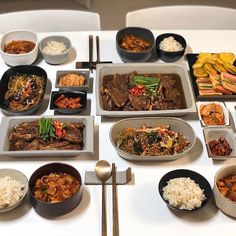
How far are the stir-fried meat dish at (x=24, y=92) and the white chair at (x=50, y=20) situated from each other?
0.54m

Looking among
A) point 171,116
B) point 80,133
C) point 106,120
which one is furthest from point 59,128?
point 171,116

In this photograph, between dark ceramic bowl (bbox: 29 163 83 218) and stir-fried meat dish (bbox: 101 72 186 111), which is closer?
dark ceramic bowl (bbox: 29 163 83 218)

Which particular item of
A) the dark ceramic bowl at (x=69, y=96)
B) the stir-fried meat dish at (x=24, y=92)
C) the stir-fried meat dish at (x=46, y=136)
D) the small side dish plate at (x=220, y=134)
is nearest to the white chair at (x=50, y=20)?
the stir-fried meat dish at (x=24, y=92)

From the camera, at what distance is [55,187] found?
1538mm

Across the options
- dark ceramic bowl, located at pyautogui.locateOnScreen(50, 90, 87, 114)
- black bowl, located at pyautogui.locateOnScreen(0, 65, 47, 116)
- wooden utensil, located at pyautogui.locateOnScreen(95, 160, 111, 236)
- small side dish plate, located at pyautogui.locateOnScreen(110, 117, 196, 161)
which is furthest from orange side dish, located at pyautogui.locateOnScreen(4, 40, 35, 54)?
wooden utensil, located at pyautogui.locateOnScreen(95, 160, 111, 236)

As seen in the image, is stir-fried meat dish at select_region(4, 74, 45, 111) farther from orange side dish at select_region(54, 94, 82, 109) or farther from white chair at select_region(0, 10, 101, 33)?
white chair at select_region(0, 10, 101, 33)

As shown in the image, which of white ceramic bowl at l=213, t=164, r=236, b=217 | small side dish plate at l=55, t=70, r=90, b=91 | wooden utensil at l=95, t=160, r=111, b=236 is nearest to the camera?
white ceramic bowl at l=213, t=164, r=236, b=217

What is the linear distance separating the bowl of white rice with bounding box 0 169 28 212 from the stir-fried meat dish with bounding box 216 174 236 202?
0.76 metres

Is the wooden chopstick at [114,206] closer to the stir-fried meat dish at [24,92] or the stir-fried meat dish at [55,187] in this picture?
the stir-fried meat dish at [55,187]

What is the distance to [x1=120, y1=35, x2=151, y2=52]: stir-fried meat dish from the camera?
221 cm

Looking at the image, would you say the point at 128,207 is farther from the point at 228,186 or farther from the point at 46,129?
the point at 46,129

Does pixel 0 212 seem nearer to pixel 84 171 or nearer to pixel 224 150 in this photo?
pixel 84 171

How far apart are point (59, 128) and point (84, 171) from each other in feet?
0.79

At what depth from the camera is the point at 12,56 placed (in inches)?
82.2
